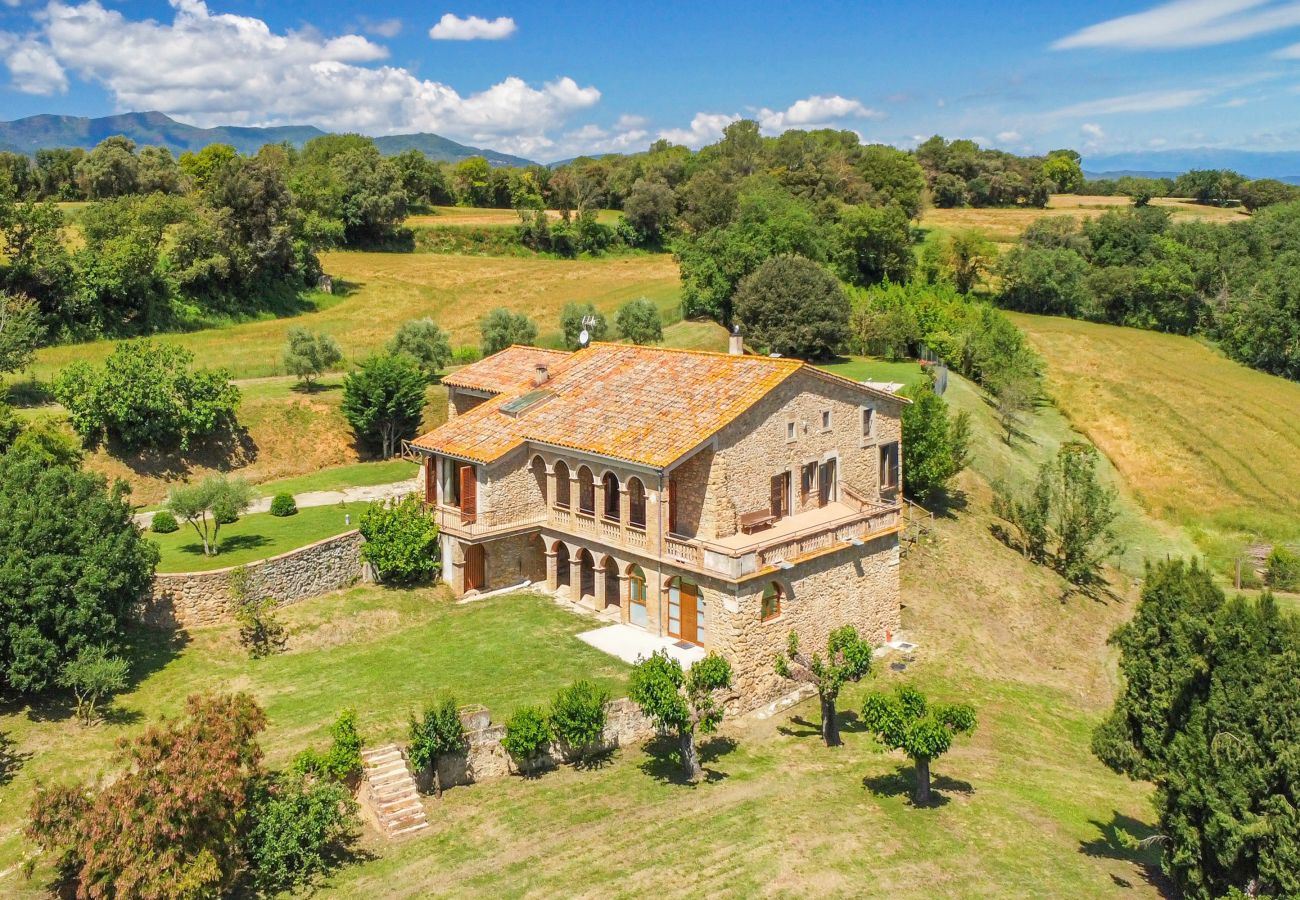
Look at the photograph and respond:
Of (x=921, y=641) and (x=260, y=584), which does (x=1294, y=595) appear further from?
(x=260, y=584)

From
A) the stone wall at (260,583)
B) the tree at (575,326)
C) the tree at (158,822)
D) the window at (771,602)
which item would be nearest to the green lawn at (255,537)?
the stone wall at (260,583)

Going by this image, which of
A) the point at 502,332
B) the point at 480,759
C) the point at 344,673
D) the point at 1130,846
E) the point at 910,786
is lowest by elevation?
the point at 1130,846

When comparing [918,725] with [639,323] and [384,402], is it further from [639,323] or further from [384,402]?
[639,323]

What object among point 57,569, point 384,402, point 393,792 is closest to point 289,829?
point 393,792

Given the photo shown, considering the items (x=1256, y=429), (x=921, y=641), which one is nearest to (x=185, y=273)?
(x=921, y=641)

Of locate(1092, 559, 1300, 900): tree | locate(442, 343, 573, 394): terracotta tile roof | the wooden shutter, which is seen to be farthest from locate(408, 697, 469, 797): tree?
locate(442, 343, 573, 394): terracotta tile roof

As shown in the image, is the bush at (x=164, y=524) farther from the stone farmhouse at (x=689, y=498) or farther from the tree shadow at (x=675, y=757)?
the tree shadow at (x=675, y=757)

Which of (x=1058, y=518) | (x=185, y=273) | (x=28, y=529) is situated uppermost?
(x=185, y=273)
